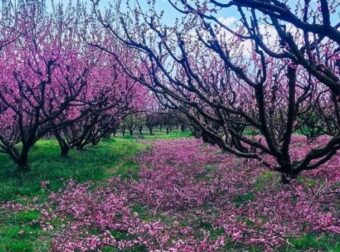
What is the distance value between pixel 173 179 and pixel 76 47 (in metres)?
10.7

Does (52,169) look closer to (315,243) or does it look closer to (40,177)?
(40,177)

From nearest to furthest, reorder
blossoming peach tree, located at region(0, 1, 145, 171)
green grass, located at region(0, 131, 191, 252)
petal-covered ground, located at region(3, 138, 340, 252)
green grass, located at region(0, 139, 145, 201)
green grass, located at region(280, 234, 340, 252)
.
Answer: green grass, located at region(280, 234, 340, 252) < petal-covered ground, located at region(3, 138, 340, 252) < green grass, located at region(0, 131, 191, 252) < green grass, located at region(0, 139, 145, 201) < blossoming peach tree, located at region(0, 1, 145, 171)

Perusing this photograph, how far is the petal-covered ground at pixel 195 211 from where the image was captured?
8750 mm

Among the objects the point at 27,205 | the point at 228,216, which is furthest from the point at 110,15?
the point at 228,216

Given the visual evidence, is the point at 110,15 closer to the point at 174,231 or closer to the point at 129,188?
the point at 129,188

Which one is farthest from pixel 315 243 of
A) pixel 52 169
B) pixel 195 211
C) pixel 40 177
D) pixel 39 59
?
pixel 39 59

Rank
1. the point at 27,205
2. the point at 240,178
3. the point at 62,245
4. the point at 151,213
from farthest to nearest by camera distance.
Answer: the point at 240,178, the point at 27,205, the point at 151,213, the point at 62,245

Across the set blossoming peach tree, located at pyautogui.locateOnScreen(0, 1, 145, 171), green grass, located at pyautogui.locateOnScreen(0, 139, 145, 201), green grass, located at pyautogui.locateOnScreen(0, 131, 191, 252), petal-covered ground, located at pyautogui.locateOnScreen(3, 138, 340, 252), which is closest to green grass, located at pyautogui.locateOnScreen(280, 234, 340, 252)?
petal-covered ground, located at pyautogui.locateOnScreen(3, 138, 340, 252)

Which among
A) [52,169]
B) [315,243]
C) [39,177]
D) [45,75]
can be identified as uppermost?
[45,75]

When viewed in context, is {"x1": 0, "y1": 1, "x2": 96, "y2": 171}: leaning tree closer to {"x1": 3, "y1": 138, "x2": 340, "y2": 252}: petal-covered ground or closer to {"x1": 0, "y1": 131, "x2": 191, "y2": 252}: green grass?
{"x1": 0, "y1": 131, "x2": 191, "y2": 252}: green grass

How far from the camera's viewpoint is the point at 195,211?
11508 mm

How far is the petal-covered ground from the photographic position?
875 cm

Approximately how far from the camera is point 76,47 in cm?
2395

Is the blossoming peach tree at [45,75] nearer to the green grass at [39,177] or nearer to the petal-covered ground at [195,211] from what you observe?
the green grass at [39,177]
